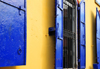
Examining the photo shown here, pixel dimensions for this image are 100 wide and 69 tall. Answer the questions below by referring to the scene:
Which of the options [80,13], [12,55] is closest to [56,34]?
[12,55]

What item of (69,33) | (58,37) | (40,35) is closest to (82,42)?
(69,33)

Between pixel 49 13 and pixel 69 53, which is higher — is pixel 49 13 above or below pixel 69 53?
above

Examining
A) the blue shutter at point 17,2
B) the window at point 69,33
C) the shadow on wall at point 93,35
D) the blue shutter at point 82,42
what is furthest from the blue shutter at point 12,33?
the shadow on wall at point 93,35

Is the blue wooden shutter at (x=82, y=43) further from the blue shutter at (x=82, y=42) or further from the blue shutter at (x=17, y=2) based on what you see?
the blue shutter at (x=17, y=2)

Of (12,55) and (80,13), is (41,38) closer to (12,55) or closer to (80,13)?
(12,55)

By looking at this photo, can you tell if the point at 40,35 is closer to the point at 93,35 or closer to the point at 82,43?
the point at 82,43

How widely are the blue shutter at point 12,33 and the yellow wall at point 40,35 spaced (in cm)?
40

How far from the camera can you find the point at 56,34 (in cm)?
361

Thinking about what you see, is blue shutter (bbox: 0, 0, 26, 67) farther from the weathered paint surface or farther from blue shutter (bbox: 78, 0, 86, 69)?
A: blue shutter (bbox: 78, 0, 86, 69)

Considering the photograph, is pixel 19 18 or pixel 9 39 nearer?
pixel 9 39

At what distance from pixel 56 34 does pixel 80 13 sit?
1.84 metres

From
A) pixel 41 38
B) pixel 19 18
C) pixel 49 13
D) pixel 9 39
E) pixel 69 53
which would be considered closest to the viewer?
pixel 9 39

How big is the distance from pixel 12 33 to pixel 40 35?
3.50ft

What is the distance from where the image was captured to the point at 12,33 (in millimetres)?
2533
